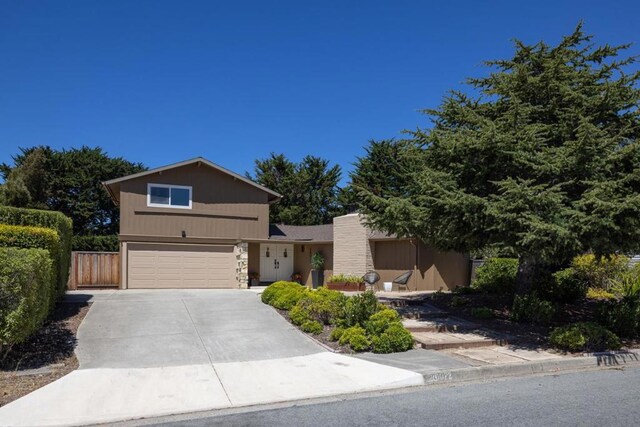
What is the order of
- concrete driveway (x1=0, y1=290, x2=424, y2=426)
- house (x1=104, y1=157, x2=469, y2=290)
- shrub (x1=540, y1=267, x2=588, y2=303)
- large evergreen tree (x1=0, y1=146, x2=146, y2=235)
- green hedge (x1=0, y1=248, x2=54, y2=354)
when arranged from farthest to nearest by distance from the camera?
large evergreen tree (x1=0, y1=146, x2=146, y2=235), house (x1=104, y1=157, x2=469, y2=290), shrub (x1=540, y1=267, x2=588, y2=303), green hedge (x1=0, y1=248, x2=54, y2=354), concrete driveway (x1=0, y1=290, x2=424, y2=426)

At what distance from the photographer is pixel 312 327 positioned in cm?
1107

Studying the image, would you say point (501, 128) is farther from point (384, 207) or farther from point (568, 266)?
point (568, 266)

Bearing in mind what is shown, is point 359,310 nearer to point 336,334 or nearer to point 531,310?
point 336,334

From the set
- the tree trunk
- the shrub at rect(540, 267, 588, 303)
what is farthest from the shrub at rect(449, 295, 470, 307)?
the shrub at rect(540, 267, 588, 303)

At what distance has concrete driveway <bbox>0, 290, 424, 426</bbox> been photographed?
6.52m

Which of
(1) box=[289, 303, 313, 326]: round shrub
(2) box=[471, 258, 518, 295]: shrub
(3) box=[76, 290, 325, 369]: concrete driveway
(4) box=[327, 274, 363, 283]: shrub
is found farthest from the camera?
(4) box=[327, 274, 363, 283]: shrub

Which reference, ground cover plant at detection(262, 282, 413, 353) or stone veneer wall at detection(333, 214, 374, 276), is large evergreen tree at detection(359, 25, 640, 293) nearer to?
ground cover plant at detection(262, 282, 413, 353)

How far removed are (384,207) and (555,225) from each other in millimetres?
4576

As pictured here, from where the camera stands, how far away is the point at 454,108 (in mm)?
12820

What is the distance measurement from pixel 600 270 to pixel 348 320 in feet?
39.1

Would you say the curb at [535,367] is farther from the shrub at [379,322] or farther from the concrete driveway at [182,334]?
the concrete driveway at [182,334]

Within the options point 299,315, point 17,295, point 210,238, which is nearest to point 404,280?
point 210,238

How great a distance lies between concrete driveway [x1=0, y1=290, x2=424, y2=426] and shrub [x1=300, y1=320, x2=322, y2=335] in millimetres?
222

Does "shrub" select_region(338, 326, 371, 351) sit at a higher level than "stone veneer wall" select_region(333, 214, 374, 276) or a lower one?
lower
